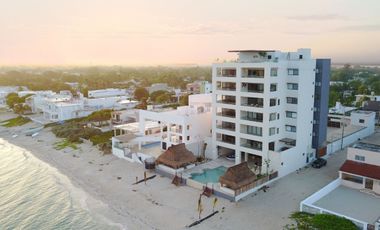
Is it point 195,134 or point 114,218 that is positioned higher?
point 195,134

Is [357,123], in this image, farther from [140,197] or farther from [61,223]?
[61,223]

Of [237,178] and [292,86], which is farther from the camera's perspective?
[292,86]

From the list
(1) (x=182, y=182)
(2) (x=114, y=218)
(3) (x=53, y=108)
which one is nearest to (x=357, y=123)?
(1) (x=182, y=182)

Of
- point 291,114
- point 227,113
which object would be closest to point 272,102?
point 291,114

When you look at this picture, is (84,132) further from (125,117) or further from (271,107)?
(271,107)

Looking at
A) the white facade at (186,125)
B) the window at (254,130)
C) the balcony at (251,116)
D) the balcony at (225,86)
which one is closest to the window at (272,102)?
the balcony at (251,116)

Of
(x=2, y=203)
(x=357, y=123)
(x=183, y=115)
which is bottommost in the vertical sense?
(x=2, y=203)

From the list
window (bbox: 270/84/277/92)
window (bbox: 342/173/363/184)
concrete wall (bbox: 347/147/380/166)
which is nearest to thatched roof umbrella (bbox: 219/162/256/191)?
window (bbox: 342/173/363/184)
